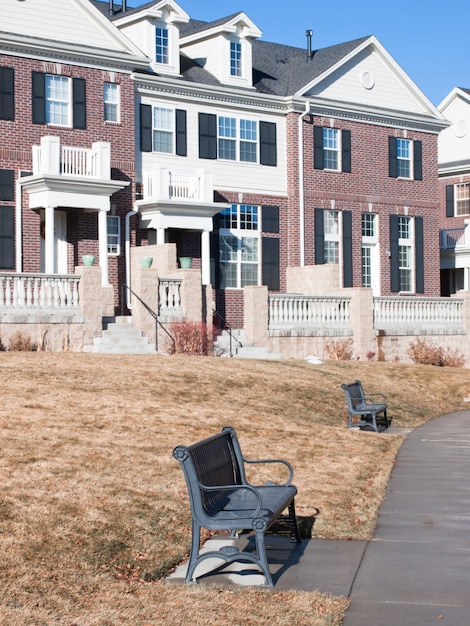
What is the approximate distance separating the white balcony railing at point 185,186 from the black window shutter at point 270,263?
13.1 feet

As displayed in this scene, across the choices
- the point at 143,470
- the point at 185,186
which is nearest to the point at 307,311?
the point at 185,186

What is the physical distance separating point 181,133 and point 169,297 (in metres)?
8.99

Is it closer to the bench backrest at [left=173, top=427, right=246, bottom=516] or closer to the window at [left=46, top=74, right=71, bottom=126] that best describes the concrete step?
the window at [left=46, top=74, right=71, bottom=126]

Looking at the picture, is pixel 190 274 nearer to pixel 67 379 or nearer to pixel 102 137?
pixel 102 137

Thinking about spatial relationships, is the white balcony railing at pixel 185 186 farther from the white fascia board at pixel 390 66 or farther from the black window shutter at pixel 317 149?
the white fascia board at pixel 390 66

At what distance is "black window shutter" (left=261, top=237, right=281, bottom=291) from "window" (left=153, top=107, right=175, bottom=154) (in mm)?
4769

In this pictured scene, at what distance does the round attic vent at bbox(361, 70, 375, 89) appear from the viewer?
131ft

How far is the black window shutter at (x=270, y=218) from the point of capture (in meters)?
36.8

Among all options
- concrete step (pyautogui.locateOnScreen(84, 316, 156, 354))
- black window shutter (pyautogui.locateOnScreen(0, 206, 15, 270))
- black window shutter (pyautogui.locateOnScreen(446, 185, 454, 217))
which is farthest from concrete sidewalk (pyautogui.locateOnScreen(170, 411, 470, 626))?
black window shutter (pyautogui.locateOnScreen(446, 185, 454, 217))

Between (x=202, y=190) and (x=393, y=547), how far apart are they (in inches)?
967

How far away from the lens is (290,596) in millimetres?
7898

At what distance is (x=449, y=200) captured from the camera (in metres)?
50.3

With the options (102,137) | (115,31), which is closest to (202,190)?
(102,137)

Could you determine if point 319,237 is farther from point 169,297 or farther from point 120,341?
point 120,341
